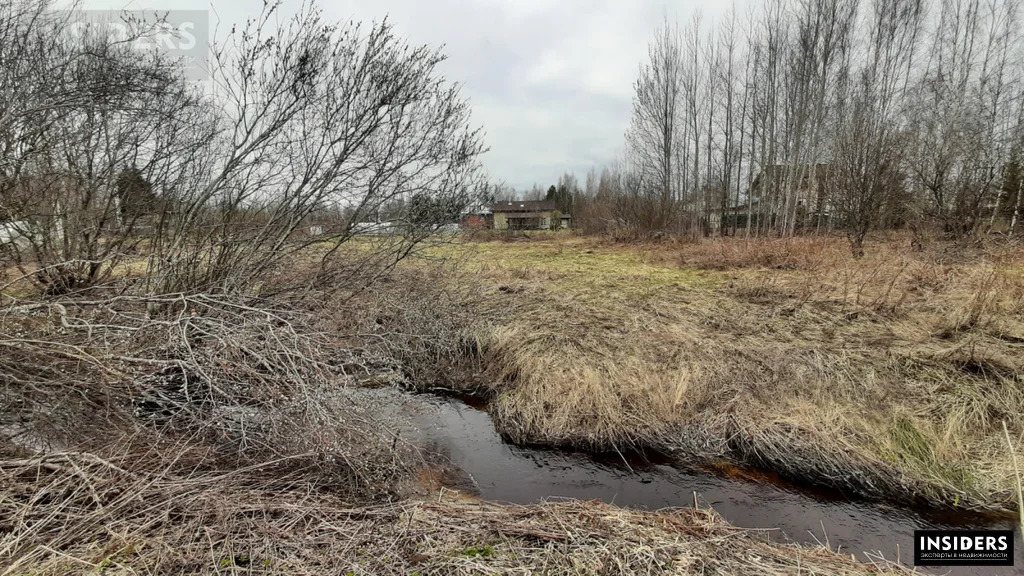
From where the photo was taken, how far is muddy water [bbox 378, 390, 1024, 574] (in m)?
3.27

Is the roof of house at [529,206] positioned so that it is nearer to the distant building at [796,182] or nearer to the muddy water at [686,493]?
the distant building at [796,182]

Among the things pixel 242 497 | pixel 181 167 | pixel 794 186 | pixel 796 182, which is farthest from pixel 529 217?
→ pixel 242 497

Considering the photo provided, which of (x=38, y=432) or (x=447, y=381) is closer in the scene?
(x=38, y=432)

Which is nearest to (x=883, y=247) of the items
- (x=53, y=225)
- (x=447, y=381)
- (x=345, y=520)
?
(x=447, y=381)

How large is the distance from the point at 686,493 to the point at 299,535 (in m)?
3.03

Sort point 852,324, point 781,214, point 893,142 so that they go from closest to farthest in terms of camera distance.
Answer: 1. point 852,324
2. point 893,142
3. point 781,214

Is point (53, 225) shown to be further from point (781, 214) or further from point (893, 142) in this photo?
point (781, 214)

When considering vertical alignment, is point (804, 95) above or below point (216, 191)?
above

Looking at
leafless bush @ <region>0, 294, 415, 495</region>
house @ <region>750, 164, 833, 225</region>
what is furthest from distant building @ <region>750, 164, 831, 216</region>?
leafless bush @ <region>0, 294, 415, 495</region>

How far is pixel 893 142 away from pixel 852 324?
23.2 ft

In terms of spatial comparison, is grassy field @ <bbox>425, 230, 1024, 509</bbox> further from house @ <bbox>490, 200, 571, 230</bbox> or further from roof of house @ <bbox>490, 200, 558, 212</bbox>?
roof of house @ <bbox>490, 200, 558, 212</bbox>

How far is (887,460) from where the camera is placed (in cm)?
Result: 390

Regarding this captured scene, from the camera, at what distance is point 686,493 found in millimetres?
3838

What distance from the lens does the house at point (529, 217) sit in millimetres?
36850
